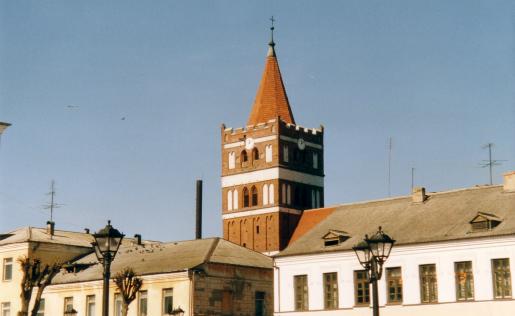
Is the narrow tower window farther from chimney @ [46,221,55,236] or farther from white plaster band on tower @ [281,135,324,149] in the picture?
chimney @ [46,221,55,236]

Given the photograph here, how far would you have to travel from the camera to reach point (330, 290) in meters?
56.9

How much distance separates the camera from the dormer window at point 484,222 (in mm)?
50875

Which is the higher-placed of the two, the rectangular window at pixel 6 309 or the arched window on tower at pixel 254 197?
the arched window on tower at pixel 254 197

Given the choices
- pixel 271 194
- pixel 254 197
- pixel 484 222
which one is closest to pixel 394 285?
pixel 484 222

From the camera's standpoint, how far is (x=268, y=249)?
80.1 meters

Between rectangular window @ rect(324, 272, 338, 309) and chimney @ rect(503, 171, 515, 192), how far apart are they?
11.9 metres

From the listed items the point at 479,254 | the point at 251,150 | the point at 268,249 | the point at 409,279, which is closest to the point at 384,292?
the point at 409,279

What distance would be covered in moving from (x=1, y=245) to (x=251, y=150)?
985 inches

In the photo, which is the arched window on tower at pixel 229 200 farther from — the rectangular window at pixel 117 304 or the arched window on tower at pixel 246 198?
the rectangular window at pixel 117 304

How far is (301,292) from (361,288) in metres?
4.57

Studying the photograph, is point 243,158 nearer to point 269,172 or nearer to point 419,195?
point 269,172

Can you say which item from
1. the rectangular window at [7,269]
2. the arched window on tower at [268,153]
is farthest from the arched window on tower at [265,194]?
the rectangular window at [7,269]

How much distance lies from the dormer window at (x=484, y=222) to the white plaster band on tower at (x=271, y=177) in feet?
105

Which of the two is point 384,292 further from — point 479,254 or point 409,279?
point 479,254
